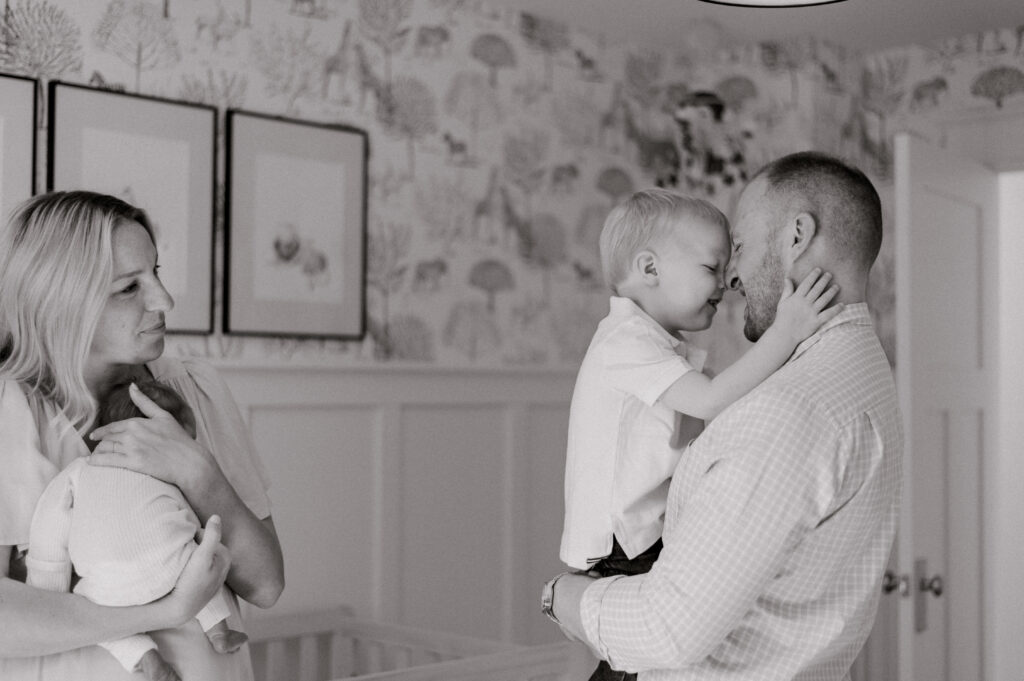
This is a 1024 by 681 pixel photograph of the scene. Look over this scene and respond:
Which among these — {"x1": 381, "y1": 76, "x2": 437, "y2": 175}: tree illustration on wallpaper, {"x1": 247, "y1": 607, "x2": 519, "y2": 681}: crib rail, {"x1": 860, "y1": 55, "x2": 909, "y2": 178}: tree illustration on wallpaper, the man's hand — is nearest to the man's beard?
the man's hand

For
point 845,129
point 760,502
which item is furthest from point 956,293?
point 760,502

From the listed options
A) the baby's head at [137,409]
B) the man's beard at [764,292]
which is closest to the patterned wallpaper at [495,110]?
the baby's head at [137,409]

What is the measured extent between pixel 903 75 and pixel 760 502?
3155 millimetres

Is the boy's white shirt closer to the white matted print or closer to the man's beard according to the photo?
the man's beard

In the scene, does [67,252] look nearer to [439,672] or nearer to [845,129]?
[439,672]

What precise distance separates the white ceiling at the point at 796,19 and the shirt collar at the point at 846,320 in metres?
Answer: 2.28

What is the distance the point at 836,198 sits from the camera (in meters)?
1.46

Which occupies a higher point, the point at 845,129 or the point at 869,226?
the point at 845,129

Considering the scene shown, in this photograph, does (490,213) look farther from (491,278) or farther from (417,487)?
(417,487)

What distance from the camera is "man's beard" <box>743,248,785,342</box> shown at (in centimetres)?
152

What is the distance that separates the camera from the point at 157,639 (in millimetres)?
1598

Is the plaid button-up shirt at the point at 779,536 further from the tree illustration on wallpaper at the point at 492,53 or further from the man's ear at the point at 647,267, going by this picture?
the tree illustration on wallpaper at the point at 492,53

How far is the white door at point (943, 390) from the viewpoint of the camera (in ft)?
9.69

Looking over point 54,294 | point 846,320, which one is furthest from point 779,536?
point 54,294
